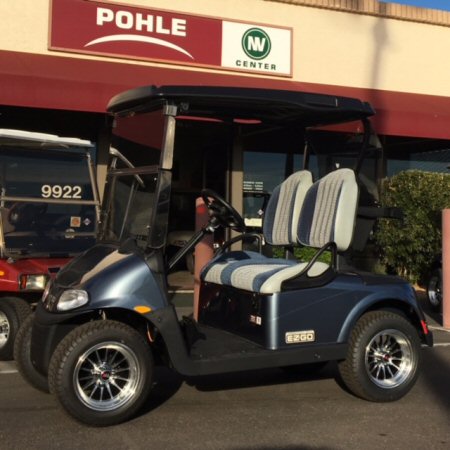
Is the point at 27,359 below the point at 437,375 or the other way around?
the other way around

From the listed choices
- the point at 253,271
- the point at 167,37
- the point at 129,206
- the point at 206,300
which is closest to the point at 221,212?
the point at 253,271

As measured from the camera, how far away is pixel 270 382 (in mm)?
4973

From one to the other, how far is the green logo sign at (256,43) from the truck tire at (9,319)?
7.27 m

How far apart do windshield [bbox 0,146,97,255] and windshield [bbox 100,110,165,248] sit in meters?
1.96

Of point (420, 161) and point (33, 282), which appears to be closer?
point (33, 282)

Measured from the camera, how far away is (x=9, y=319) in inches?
213

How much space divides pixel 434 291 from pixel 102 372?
6454 mm

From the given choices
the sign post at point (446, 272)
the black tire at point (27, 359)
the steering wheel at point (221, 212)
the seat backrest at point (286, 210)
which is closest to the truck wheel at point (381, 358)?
the seat backrest at point (286, 210)

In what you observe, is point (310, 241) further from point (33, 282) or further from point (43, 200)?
point (43, 200)

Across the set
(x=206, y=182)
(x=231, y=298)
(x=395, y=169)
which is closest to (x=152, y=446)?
(x=231, y=298)

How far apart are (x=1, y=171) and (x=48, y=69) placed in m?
3.81

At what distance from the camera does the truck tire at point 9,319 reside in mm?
5398

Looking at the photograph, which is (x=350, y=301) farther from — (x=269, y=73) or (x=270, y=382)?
(x=269, y=73)

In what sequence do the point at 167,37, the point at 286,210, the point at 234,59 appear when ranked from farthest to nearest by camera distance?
1. the point at 234,59
2. the point at 167,37
3. the point at 286,210
